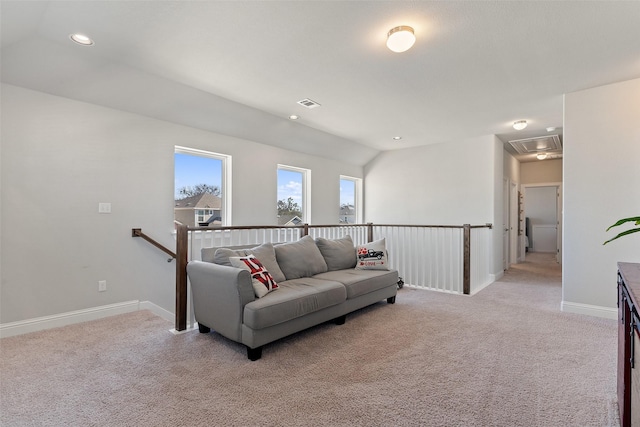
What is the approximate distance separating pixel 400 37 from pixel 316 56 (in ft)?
2.55

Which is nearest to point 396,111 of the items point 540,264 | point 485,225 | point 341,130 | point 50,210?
point 341,130

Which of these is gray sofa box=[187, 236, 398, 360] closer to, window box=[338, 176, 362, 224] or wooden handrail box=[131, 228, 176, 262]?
wooden handrail box=[131, 228, 176, 262]

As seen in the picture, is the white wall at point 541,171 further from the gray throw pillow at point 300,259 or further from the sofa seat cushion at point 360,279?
the gray throw pillow at point 300,259

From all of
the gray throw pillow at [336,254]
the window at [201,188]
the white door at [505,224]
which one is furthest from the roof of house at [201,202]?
the white door at [505,224]

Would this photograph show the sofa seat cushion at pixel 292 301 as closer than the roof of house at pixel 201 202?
Yes

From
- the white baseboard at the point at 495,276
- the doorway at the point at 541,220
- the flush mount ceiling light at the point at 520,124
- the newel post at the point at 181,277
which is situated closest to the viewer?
the newel post at the point at 181,277

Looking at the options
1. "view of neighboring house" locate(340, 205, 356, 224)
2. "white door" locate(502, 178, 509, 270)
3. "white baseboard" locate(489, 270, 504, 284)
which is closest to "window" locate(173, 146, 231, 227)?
"view of neighboring house" locate(340, 205, 356, 224)

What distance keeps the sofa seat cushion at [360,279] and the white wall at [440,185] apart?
2.65 metres

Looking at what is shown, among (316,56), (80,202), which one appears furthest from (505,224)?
(80,202)

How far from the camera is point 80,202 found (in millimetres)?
3252

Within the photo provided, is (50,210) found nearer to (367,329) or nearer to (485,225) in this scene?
(367,329)

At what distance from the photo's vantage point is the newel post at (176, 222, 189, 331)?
2996 mm

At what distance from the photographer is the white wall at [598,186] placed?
3324 mm

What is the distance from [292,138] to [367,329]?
330 cm
